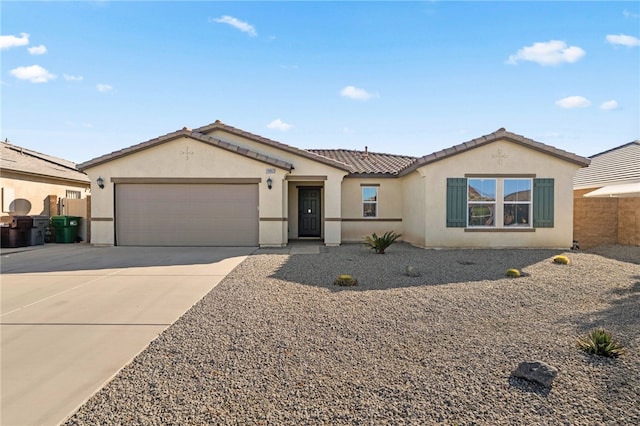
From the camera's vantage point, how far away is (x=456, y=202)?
12.2 meters

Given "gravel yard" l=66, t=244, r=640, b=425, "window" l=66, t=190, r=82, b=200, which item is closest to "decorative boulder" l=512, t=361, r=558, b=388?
"gravel yard" l=66, t=244, r=640, b=425

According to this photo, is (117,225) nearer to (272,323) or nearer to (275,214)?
(275,214)

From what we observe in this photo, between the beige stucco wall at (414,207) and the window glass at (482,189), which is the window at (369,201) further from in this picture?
the window glass at (482,189)

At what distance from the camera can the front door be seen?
16.3m

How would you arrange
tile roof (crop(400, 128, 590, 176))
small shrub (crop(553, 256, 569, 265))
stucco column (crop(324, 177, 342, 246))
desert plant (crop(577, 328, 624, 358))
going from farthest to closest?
stucco column (crop(324, 177, 342, 246))
tile roof (crop(400, 128, 590, 176))
small shrub (crop(553, 256, 569, 265))
desert plant (crop(577, 328, 624, 358))

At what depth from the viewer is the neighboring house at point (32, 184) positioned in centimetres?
1457

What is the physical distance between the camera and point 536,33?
11.4 metres

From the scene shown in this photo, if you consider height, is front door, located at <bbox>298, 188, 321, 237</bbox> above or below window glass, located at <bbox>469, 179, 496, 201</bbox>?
below

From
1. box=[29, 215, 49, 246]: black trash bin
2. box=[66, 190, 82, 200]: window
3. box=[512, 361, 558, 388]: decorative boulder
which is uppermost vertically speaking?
box=[66, 190, 82, 200]: window

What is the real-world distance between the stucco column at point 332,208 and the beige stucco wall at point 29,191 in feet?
42.2

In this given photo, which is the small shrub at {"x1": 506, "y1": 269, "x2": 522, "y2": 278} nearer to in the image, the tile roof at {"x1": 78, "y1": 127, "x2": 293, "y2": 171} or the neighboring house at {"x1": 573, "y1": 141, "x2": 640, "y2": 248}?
the neighboring house at {"x1": 573, "y1": 141, "x2": 640, "y2": 248}

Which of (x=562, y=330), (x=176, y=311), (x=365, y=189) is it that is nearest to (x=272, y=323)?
(x=176, y=311)

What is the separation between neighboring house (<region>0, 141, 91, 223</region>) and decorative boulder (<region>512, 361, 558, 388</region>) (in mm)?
15888

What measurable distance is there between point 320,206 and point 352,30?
7.31 metres
